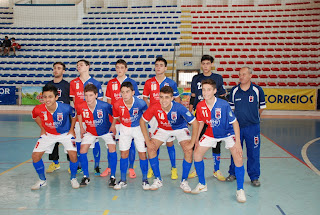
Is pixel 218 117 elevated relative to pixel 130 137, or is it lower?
elevated

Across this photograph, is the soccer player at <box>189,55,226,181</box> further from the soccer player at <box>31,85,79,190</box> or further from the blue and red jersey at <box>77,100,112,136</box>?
the soccer player at <box>31,85,79,190</box>

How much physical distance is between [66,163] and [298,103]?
1269 cm

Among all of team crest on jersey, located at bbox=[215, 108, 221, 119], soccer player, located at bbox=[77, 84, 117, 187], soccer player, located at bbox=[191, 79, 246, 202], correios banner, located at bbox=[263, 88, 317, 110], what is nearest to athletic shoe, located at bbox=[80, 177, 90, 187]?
soccer player, located at bbox=[77, 84, 117, 187]

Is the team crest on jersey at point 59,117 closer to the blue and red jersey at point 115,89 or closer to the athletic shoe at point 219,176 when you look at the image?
the blue and red jersey at point 115,89

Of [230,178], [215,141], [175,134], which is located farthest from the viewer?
[230,178]

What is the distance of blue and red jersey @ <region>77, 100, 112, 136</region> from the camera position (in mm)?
4883

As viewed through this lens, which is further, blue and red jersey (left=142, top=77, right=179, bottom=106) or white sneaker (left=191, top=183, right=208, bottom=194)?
blue and red jersey (left=142, top=77, right=179, bottom=106)

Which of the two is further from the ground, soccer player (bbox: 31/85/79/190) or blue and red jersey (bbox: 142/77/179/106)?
blue and red jersey (bbox: 142/77/179/106)

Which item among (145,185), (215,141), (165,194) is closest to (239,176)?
(215,141)

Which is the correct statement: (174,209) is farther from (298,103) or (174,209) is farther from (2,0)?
(2,0)

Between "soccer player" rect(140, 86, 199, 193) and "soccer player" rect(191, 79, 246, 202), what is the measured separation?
16cm

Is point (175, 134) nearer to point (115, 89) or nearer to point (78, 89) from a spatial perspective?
point (115, 89)

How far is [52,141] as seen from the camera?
4.81 metres

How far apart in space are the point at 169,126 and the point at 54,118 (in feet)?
5.92
